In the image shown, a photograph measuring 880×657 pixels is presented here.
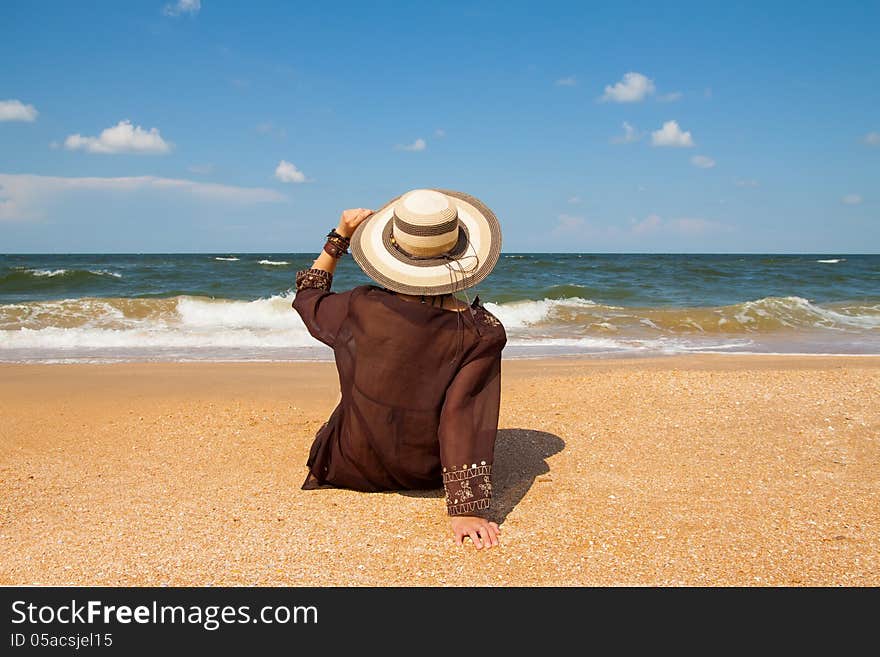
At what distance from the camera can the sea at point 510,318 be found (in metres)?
11.0

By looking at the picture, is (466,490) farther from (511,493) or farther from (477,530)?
(511,493)

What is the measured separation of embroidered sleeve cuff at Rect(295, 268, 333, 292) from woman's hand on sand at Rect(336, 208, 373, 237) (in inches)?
9.2

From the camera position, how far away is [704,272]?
33.5m

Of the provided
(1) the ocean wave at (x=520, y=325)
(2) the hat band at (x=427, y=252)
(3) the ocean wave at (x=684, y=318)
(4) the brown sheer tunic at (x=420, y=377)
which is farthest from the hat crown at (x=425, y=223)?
(3) the ocean wave at (x=684, y=318)

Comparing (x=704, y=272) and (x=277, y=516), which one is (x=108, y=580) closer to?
(x=277, y=516)

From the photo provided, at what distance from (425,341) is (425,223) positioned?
529 mm

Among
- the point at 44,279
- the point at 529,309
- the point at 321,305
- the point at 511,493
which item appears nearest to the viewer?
the point at 321,305

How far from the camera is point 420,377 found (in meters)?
3.29

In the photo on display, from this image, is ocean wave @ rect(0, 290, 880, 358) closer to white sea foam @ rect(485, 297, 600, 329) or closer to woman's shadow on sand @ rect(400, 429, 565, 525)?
white sea foam @ rect(485, 297, 600, 329)

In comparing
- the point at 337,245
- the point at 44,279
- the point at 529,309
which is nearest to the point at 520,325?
the point at 529,309

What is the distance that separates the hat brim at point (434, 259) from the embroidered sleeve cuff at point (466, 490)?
→ 2.60ft

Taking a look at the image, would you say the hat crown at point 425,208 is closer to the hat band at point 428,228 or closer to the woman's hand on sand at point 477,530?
the hat band at point 428,228

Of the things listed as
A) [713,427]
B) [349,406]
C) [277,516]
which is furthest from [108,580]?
[713,427]
